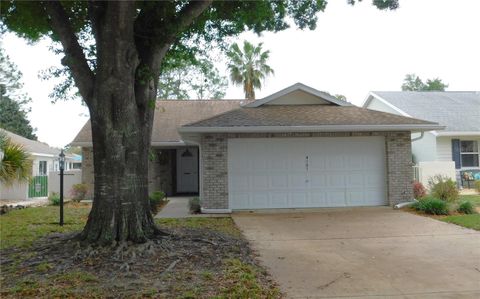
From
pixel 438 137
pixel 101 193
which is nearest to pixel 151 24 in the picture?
pixel 101 193

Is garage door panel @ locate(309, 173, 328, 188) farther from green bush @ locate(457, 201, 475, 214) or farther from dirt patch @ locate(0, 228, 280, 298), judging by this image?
dirt patch @ locate(0, 228, 280, 298)

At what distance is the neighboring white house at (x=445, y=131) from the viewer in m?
19.4

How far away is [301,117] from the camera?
42.7 feet

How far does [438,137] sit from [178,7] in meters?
15.2

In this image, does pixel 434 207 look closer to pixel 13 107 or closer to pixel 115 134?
pixel 115 134

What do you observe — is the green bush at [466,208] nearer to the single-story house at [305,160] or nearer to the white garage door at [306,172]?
the single-story house at [305,160]

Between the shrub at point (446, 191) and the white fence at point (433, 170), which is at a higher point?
the white fence at point (433, 170)

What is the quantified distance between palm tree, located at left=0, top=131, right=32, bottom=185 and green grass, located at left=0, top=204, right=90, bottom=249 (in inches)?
44.9

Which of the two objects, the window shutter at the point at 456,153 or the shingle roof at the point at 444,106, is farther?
the shingle roof at the point at 444,106

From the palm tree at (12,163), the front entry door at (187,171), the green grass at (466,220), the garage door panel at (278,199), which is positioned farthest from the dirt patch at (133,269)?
the front entry door at (187,171)

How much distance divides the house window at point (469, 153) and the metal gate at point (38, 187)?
20.1 meters

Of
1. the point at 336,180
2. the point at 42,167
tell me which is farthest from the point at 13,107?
the point at 336,180

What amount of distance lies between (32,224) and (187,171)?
9.61 m

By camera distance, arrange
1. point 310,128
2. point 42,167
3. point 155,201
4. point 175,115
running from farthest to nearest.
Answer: point 42,167 < point 175,115 < point 155,201 < point 310,128
